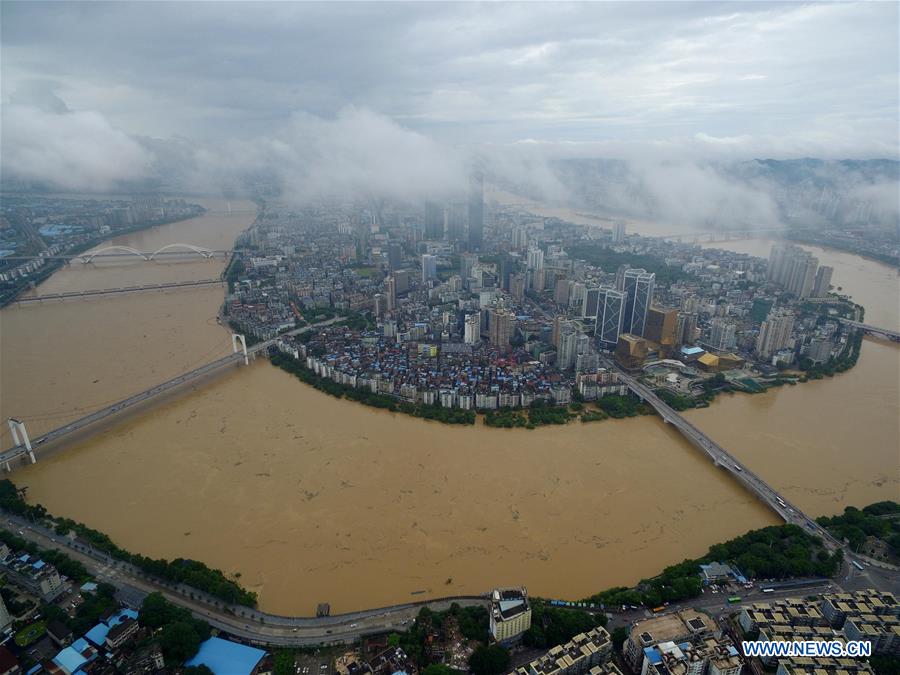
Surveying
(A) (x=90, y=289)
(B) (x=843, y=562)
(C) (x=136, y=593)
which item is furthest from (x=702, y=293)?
(A) (x=90, y=289)

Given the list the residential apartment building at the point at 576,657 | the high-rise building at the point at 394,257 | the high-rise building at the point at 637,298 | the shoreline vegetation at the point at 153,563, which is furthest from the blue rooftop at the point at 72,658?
the high-rise building at the point at 394,257

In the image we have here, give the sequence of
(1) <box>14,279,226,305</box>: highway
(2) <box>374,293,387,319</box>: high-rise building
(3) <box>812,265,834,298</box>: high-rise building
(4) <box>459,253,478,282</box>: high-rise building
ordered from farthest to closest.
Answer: (4) <box>459,253,478,282</box>: high-rise building → (3) <box>812,265,834,298</box>: high-rise building → (1) <box>14,279,226,305</box>: highway → (2) <box>374,293,387,319</box>: high-rise building

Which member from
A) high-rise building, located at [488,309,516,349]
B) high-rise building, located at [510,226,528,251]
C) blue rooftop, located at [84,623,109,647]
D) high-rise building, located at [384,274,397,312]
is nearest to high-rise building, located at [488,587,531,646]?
blue rooftop, located at [84,623,109,647]

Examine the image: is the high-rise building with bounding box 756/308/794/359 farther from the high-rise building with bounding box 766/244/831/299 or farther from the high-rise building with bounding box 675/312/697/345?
the high-rise building with bounding box 766/244/831/299

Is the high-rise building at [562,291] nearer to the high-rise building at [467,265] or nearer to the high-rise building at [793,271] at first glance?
the high-rise building at [467,265]


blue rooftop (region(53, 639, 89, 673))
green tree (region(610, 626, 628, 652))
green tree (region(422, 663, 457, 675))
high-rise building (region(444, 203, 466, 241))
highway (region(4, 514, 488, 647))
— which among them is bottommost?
highway (region(4, 514, 488, 647))

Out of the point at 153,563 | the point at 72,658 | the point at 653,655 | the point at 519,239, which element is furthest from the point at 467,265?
the point at 72,658
